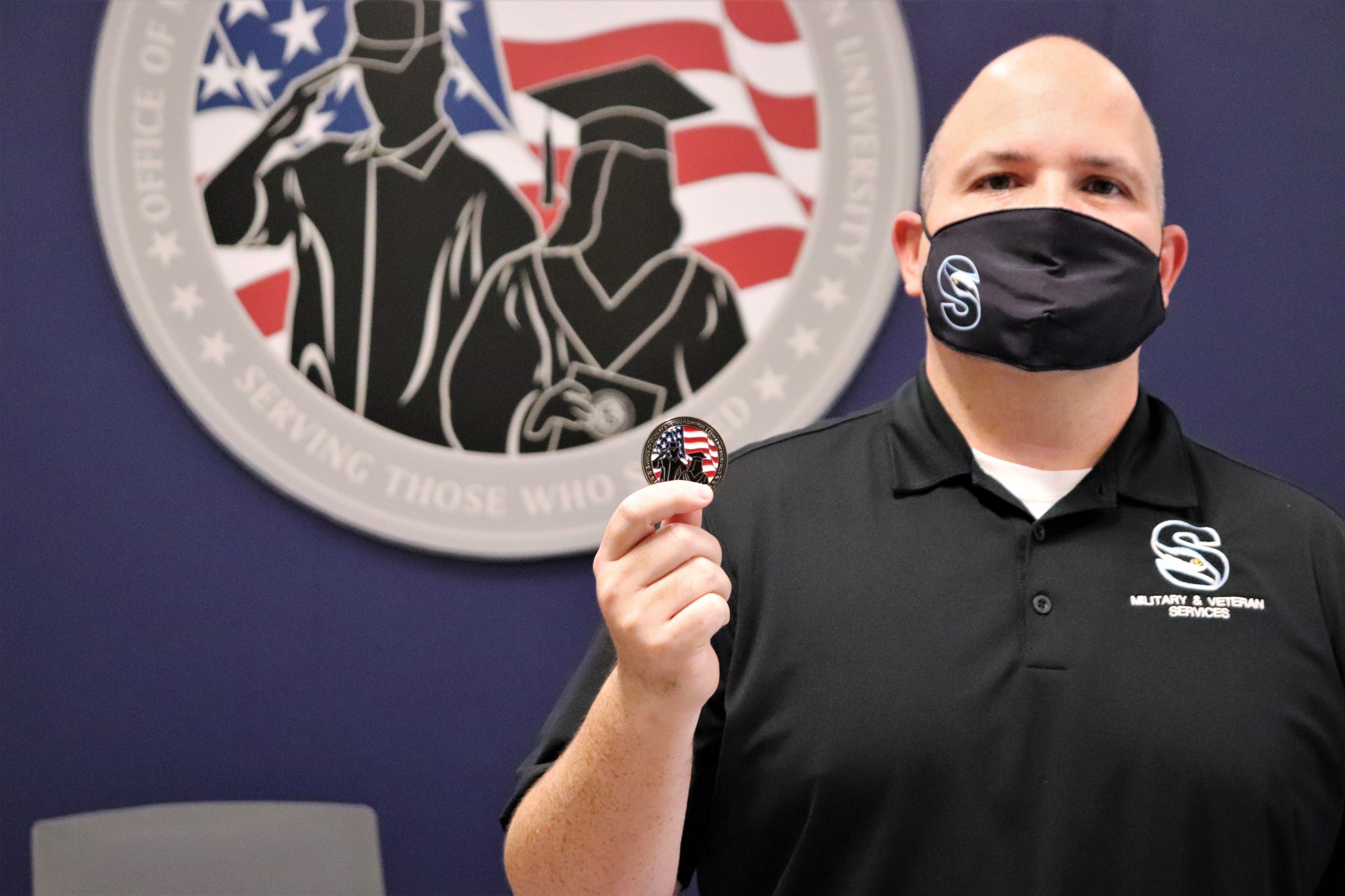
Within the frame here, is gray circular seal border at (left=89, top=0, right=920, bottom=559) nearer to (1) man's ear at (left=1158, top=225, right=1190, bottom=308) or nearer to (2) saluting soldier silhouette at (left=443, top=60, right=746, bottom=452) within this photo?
(2) saluting soldier silhouette at (left=443, top=60, right=746, bottom=452)

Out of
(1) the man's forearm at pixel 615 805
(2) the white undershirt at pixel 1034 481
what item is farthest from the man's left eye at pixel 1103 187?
(1) the man's forearm at pixel 615 805

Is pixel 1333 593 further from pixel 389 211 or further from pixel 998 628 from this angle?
pixel 389 211

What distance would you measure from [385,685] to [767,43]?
1482 millimetres

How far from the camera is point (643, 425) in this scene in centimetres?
242

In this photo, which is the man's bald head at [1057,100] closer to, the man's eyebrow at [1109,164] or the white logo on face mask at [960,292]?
the man's eyebrow at [1109,164]

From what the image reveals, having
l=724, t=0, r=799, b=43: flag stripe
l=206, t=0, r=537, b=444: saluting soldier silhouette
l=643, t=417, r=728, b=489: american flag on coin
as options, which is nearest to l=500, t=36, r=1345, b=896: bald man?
l=643, t=417, r=728, b=489: american flag on coin

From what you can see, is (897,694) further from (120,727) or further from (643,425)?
(120,727)

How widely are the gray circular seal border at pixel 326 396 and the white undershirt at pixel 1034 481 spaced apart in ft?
2.87

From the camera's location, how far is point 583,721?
1.41 meters

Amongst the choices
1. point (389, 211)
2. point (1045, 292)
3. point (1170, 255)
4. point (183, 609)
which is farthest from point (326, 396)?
point (1170, 255)

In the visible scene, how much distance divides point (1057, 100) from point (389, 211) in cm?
135

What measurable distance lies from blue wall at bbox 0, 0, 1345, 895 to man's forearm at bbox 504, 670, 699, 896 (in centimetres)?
113

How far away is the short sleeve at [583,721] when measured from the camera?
4.68 ft

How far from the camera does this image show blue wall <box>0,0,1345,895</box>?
246cm
